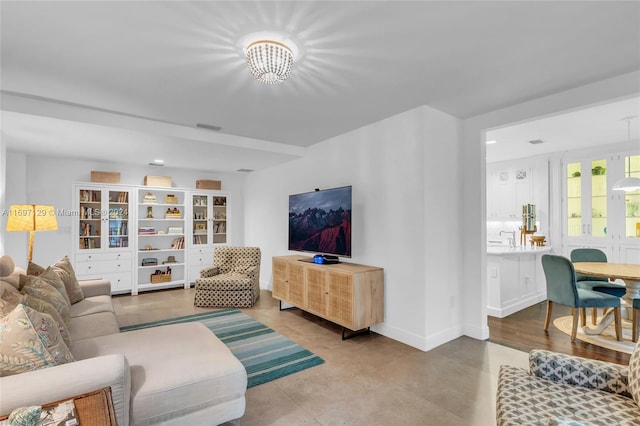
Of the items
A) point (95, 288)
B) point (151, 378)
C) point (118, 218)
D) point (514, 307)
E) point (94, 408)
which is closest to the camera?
point (94, 408)

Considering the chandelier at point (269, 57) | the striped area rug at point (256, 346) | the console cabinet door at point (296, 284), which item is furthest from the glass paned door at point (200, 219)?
the chandelier at point (269, 57)

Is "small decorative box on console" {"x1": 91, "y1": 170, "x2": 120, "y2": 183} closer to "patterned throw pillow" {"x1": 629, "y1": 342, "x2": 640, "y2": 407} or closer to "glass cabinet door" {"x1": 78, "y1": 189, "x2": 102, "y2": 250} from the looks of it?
"glass cabinet door" {"x1": 78, "y1": 189, "x2": 102, "y2": 250}

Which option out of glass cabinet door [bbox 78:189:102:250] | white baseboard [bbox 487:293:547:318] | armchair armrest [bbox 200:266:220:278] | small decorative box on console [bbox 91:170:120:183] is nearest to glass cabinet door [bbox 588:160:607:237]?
white baseboard [bbox 487:293:547:318]

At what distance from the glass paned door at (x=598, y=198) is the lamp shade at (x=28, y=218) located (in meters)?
8.00

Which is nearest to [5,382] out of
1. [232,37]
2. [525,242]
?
[232,37]

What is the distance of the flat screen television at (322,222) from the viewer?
372cm

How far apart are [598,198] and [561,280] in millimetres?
2828

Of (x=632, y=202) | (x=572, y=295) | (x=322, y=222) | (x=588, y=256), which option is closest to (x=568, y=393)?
(x=572, y=295)

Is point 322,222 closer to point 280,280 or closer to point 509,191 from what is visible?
point 280,280

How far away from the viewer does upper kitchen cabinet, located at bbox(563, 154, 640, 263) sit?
15.7 ft

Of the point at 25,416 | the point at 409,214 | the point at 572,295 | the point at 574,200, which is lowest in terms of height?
the point at 572,295

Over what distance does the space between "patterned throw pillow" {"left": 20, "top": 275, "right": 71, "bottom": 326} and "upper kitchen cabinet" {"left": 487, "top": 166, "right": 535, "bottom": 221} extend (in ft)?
21.7

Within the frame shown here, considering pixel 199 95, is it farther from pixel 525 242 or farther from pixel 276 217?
pixel 525 242

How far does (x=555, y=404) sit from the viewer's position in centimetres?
141
